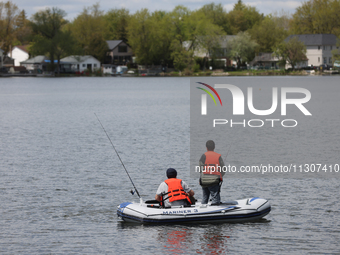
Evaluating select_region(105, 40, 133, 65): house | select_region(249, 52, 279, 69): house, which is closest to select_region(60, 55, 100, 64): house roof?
select_region(105, 40, 133, 65): house

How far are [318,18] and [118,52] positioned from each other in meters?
67.3

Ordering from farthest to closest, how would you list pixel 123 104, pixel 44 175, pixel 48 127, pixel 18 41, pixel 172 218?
pixel 18 41, pixel 123 104, pixel 48 127, pixel 44 175, pixel 172 218

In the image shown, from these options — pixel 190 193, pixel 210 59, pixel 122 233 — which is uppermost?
pixel 210 59

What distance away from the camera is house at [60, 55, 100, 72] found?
15677 cm

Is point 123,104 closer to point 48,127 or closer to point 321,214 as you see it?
point 48,127

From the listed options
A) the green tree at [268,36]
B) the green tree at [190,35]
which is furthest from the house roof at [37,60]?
the green tree at [268,36]

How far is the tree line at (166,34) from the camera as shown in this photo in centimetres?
14675

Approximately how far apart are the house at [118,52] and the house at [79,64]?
7.27m

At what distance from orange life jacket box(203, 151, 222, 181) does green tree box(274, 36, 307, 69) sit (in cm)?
13436

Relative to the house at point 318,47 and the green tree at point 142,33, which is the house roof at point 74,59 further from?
the house at point 318,47

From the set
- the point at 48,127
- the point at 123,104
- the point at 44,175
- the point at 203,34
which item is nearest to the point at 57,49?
the point at 203,34

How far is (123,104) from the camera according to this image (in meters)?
69.4

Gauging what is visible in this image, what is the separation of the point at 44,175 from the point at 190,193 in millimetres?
11164

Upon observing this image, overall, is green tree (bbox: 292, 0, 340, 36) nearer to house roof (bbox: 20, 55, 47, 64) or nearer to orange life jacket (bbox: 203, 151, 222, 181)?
house roof (bbox: 20, 55, 47, 64)
